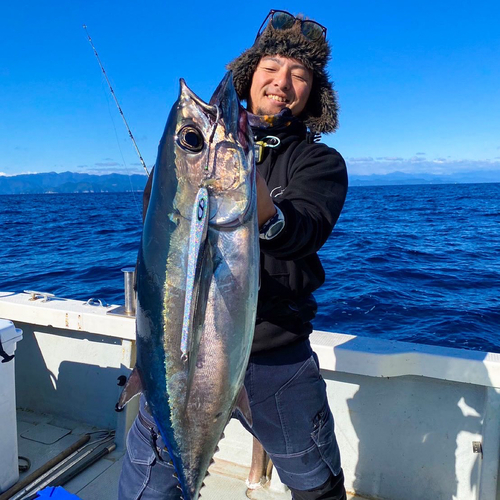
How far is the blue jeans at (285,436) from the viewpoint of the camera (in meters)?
2.01

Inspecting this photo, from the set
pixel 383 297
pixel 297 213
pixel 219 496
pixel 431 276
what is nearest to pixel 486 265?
pixel 431 276

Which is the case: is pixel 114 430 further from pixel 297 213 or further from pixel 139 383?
pixel 297 213

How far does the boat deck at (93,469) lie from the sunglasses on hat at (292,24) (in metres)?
3.03

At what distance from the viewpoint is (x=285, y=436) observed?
201 cm

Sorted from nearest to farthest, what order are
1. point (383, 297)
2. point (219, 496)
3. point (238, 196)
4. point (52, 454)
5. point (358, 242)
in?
point (238, 196) < point (219, 496) < point (52, 454) < point (383, 297) < point (358, 242)

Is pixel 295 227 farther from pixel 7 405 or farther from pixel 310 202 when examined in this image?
pixel 7 405

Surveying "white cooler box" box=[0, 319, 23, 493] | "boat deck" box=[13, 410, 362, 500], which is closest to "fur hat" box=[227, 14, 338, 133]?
"white cooler box" box=[0, 319, 23, 493]

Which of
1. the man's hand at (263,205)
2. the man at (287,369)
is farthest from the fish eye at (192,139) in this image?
the man at (287,369)

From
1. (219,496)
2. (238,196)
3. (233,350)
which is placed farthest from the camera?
(219,496)

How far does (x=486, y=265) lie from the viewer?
13141 mm

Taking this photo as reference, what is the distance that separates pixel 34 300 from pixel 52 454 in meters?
1.37

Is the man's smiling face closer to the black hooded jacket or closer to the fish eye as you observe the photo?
the black hooded jacket

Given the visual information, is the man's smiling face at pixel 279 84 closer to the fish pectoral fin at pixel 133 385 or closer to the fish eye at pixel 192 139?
the fish eye at pixel 192 139

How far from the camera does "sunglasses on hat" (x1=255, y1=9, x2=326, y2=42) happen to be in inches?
97.4
